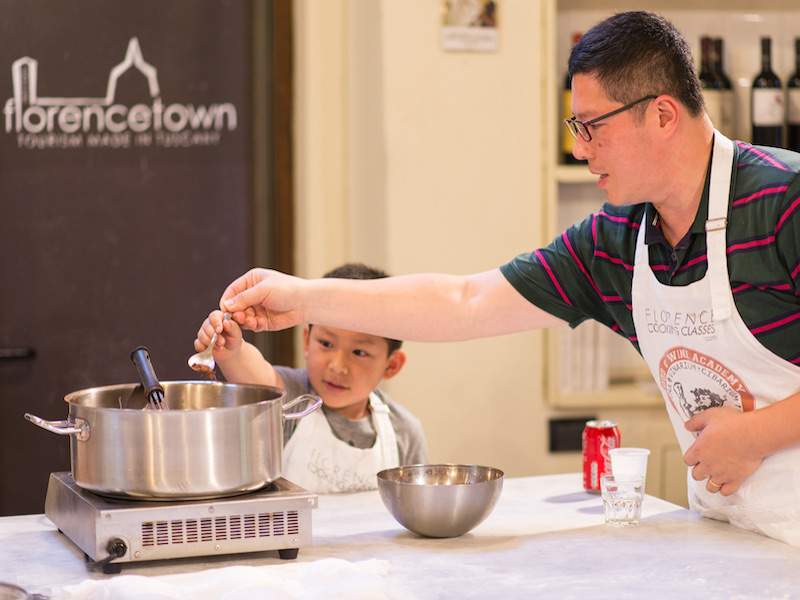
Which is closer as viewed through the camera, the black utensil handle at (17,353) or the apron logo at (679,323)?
the apron logo at (679,323)

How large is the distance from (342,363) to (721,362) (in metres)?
0.91

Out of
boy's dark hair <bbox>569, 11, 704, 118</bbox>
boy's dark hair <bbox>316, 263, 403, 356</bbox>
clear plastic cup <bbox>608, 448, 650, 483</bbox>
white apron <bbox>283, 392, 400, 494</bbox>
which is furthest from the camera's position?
boy's dark hair <bbox>316, 263, 403, 356</bbox>

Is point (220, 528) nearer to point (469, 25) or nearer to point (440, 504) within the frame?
point (440, 504)

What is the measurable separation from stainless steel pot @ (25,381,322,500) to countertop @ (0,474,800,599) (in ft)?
0.39

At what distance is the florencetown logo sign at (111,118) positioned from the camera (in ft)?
11.5

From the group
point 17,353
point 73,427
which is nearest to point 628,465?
point 73,427

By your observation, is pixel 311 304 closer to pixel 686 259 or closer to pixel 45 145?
pixel 686 259

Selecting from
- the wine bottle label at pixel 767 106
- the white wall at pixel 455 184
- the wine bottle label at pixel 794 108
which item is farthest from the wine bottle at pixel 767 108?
the white wall at pixel 455 184

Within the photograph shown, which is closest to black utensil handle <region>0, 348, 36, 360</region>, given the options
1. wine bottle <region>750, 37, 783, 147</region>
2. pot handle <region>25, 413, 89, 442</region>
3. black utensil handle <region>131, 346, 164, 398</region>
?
black utensil handle <region>131, 346, 164, 398</region>

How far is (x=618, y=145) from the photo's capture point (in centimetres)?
193

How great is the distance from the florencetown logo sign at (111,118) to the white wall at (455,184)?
0.48 metres

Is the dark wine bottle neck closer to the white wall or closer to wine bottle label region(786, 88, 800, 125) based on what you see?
wine bottle label region(786, 88, 800, 125)

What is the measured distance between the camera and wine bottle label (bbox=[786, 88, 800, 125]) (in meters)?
3.55

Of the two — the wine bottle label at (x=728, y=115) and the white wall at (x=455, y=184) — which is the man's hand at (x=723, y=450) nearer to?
the white wall at (x=455, y=184)
